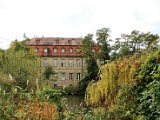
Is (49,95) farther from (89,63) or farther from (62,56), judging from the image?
(62,56)

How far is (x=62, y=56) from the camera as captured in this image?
70500 millimetres

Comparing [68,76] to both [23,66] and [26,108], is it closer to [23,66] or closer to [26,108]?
[23,66]

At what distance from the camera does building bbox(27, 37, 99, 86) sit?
68.3 m

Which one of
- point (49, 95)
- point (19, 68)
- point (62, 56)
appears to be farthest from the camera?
point (62, 56)

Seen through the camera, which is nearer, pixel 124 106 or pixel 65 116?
pixel 124 106

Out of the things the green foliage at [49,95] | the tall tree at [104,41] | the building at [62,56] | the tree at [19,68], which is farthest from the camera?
the building at [62,56]

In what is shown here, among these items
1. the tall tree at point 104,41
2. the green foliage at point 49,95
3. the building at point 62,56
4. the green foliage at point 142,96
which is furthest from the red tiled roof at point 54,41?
the green foliage at point 142,96

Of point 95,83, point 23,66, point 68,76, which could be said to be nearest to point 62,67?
point 68,76

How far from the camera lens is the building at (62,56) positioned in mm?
68312

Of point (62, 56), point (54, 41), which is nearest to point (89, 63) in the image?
point (54, 41)

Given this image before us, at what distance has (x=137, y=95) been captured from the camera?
746 cm

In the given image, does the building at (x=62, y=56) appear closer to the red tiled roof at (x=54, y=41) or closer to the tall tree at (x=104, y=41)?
the red tiled roof at (x=54, y=41)

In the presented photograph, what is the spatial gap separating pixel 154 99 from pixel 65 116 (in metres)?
2.23

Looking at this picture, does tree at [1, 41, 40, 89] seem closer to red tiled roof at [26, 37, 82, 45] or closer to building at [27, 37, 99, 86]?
building at [27, 37, 99, 86]
